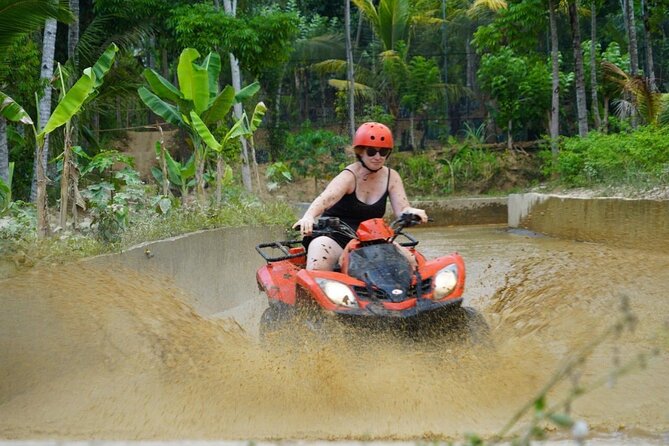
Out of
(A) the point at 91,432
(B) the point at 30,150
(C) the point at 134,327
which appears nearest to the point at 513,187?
(B) the point at 30,150

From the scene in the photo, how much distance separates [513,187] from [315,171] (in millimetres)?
5892

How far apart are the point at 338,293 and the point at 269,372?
696mm

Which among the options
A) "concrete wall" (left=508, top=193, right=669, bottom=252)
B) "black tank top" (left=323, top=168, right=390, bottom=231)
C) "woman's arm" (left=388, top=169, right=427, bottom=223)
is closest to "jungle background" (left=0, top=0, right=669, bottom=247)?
"concrete wall" (left=508, top=193, right=669, bottom=252)

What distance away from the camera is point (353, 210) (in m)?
6.99

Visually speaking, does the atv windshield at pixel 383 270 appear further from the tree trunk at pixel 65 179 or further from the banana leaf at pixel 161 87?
the banana leaf at pixel 161 87

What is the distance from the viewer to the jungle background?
46.8ft

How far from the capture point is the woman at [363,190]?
688 centimetres

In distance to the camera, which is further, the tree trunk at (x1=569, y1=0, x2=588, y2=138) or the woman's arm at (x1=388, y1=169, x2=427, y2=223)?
the tree trunk at (x1=569, y1=0, x2=588, y2=138)

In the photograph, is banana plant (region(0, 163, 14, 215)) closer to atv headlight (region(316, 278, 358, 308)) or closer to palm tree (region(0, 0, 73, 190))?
palm tree (region(0, 0, 73, 190))

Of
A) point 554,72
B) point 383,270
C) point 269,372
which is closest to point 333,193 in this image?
point 383,270

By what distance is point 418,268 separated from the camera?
648 centimetres

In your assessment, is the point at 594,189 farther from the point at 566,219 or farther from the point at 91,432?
the point at 91,432

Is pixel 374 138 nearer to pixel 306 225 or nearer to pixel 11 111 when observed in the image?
pixel 306 225

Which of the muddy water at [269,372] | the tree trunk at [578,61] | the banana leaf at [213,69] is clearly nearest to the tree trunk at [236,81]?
the banana leaf at [213,69]
